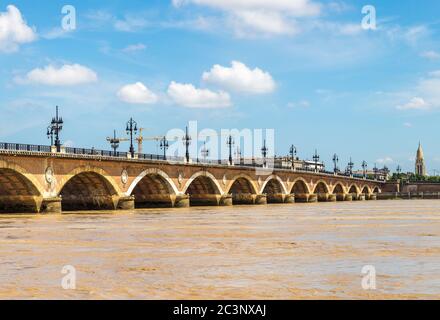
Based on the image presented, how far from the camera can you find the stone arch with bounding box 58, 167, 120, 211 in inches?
2150

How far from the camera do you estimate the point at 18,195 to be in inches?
1838

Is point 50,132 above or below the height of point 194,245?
above

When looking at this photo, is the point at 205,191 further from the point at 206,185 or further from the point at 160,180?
the point at 160,180

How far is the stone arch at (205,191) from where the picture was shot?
76188 millimetres

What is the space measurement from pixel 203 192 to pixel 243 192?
40.8 ft

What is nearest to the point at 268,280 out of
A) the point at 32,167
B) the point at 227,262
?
the point at 227,262

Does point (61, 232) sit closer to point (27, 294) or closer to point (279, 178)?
point (27, 294)

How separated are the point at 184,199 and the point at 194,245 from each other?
4578cm

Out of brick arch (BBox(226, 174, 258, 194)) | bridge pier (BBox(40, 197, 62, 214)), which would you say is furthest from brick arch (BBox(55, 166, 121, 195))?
brick arch (BBox(226, 174, 258, 194))

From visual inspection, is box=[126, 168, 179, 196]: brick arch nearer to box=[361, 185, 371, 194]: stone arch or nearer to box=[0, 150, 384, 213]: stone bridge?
box=[0, 150, 384, 213]: stone bridge

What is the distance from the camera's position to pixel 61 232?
28.0m

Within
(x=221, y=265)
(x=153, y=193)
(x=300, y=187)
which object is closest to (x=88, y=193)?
(x=153, y=193)

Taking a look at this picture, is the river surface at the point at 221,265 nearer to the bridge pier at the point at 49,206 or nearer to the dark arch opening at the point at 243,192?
the bridge pier at the point at 49,206
